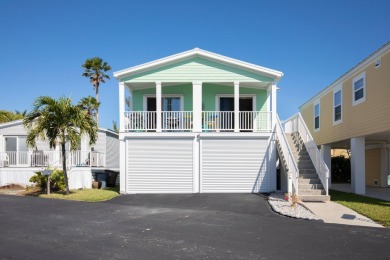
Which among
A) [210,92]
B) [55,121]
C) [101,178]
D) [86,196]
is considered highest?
[210,92]

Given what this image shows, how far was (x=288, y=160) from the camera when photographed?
43.3 feet

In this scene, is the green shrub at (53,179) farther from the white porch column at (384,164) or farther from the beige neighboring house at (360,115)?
the white porch column at (384,164)

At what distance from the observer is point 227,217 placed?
9.46 meters

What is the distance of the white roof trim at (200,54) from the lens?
51.8 feet

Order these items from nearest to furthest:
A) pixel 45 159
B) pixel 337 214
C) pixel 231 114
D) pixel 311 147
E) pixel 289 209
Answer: pixel 337 214
pixel 289 209
pixel 311 147
pixel 231 114
pixel 45 159

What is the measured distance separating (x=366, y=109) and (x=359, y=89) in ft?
3.94

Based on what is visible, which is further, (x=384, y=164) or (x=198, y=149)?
(x=384, y=164)

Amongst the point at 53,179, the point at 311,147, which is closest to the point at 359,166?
the point at 311,147

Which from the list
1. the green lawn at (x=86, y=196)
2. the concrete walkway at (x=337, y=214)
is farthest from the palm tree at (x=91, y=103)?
the concrete walkway at (x=337, y=214)

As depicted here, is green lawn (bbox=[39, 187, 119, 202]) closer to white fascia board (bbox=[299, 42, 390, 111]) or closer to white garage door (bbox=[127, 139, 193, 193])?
white garage door (bbox=[127, 139, 193, 193])

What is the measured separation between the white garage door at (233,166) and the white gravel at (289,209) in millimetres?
2602

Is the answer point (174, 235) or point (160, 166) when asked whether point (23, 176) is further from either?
point (174, 235)

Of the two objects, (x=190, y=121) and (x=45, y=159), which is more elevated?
(x=190, y=121)

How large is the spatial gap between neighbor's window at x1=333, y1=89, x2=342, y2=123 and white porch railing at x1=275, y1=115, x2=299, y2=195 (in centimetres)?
422
